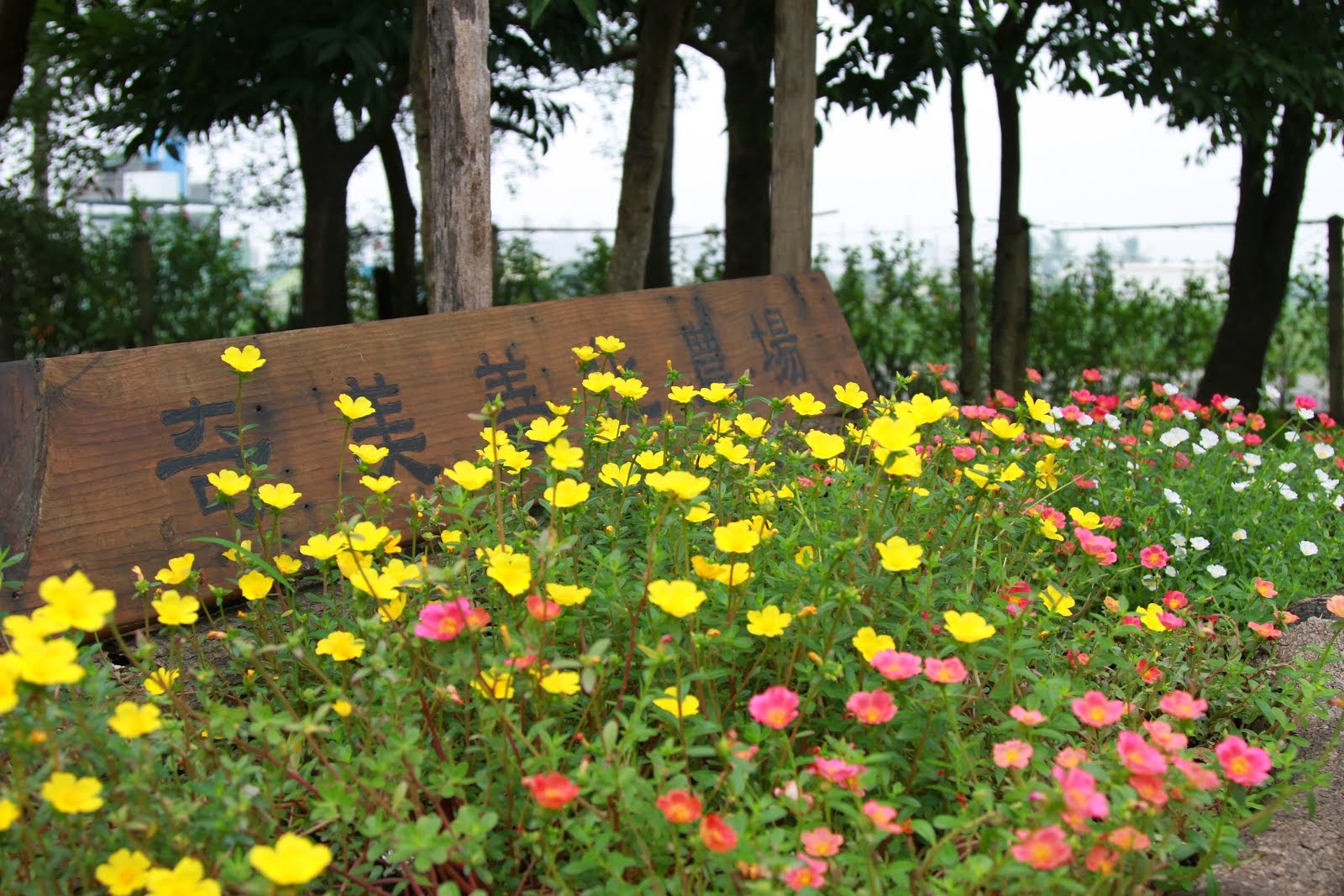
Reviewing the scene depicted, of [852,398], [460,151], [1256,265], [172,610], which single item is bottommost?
[172,610]

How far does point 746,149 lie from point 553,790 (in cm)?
620

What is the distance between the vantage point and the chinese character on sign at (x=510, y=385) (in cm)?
335

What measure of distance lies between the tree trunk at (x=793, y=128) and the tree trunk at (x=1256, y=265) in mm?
3590

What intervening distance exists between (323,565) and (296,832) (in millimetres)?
410

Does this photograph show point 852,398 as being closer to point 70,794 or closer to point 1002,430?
point 1002,430

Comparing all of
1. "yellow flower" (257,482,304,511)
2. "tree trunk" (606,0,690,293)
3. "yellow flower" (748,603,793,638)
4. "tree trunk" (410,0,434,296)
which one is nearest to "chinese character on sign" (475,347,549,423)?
"tree trunk" (410,0,434,296)

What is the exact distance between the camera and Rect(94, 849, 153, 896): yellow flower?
1.29 m

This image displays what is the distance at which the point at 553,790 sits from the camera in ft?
4.21

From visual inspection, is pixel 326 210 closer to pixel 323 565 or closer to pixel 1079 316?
pixel 1079 316

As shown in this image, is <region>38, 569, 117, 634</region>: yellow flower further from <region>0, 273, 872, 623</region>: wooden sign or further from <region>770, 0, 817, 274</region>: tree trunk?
<region>770, 0, 817, 274</region>: tree trunk

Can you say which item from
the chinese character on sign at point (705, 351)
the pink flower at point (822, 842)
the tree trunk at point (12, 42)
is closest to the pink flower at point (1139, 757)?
the pink flower at point (822, 842)

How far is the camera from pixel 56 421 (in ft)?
8.45

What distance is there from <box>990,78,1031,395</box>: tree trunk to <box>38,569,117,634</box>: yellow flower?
5867 mm

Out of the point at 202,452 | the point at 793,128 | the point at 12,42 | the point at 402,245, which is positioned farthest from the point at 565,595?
the point at 402,245
